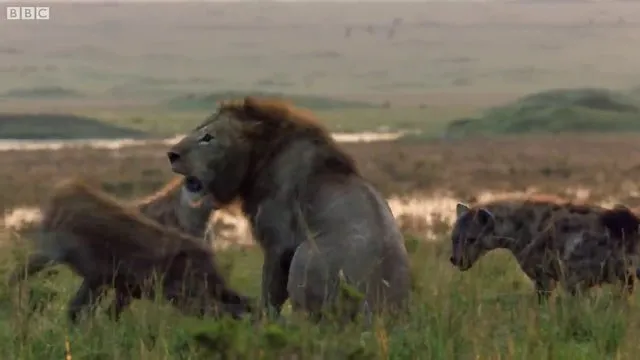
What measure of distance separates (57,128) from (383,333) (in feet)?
82.6

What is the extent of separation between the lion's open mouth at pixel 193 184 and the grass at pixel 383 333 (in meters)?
0.75

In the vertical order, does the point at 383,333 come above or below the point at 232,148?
below

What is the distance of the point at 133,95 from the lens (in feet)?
145

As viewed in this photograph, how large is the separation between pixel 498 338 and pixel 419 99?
1458 inches

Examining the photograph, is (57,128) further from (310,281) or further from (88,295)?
(310,281)

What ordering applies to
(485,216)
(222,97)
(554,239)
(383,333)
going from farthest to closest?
1. (222,97)
2. (485,216)
3. (554,239)
4. (383,333)

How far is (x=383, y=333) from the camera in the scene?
5.39 metres

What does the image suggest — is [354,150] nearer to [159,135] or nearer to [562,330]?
[159,135]

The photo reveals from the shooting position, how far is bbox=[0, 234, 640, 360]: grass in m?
5.35

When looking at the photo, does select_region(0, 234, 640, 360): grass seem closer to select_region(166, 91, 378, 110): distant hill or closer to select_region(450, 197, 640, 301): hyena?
select_region(450, 197, 640, 301): hyena

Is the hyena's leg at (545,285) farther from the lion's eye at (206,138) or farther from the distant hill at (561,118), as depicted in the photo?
the distant hill at (561,118)

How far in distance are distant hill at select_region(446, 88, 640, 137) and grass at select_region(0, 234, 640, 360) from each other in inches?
857

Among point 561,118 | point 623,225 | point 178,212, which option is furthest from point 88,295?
point 561,118

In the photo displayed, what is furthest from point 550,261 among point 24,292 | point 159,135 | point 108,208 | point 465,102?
point 465,102
